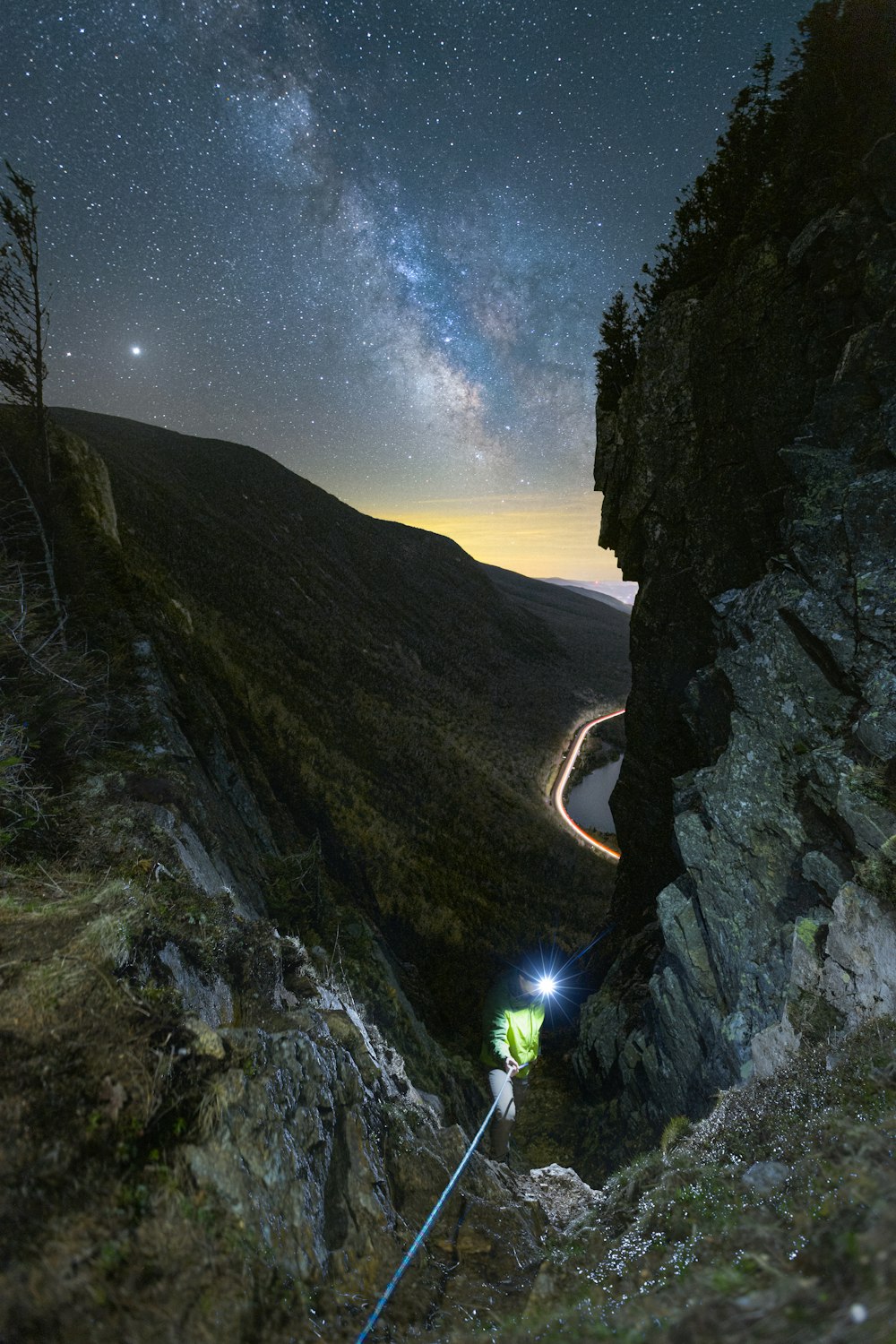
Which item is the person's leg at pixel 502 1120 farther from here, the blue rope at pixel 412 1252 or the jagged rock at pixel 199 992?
the jagged rock at pixel 199 992

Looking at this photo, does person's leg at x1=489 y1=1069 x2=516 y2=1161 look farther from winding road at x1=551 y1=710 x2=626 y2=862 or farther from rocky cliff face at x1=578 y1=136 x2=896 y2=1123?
winding road at x1=551 y1=710 x2=626 y2=862

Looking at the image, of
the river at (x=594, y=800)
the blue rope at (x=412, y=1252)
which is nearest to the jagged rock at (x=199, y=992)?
the blue rope at (x=412, y=1252)

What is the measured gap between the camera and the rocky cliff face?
8.33 meters

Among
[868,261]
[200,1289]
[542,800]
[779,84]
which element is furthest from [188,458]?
[200,1289]

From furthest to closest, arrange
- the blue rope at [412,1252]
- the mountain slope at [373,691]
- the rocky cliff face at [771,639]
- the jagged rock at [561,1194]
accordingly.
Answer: the mountain slope at [373,691]
the rocky cliff face at [771,639]
the jagged rock at [561,1194]
the blue rope at [412,1252]

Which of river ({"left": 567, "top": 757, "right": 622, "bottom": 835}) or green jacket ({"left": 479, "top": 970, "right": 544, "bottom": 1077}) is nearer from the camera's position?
green jacket ({"left": 479, "top": 970, "right": 544, "bottom": 1077})

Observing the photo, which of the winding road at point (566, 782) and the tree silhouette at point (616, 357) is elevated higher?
the tree silhouette at point (616, 357)

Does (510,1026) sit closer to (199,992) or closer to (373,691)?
(199,992)

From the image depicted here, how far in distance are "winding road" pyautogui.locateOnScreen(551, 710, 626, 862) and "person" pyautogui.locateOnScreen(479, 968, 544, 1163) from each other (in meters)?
10.4

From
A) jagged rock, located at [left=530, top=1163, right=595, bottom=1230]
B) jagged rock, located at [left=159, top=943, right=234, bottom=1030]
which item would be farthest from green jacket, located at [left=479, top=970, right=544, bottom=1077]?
jagged rock, located at [left=159, top=943, right=234, bottom=1030]

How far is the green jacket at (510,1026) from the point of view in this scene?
12.8 metres

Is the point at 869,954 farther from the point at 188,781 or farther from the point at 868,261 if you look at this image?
the point at 868,261

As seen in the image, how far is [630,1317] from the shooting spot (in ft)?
9.48

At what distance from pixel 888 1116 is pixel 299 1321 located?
4670 millimetres
